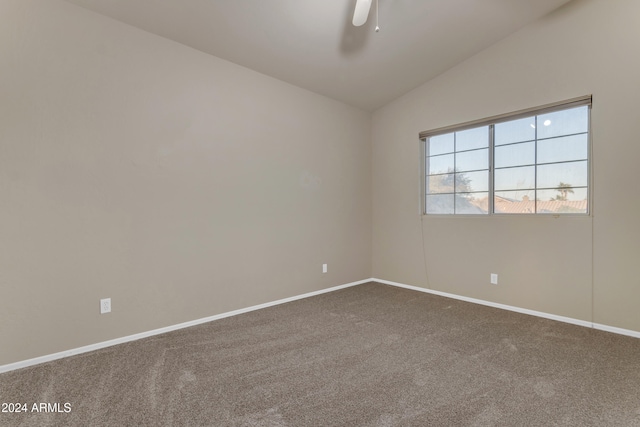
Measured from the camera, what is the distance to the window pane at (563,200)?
9.73ft

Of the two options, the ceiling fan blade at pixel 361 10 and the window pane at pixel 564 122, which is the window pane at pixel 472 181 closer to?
the window pane at pixel 564 122

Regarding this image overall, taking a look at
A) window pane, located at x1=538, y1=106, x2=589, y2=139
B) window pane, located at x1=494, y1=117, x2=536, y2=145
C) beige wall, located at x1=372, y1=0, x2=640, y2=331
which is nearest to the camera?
beige wall, located at x1=372, y1=0, x2=640, y2=331

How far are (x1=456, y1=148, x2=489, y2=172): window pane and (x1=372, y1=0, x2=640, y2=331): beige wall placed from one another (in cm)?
42

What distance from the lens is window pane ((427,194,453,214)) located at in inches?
156

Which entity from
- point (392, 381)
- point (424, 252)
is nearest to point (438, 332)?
point (392, 381)

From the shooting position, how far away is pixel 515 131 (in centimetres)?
337

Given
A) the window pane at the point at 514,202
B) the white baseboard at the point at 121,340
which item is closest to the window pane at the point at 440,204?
the window pane at the point at 514,202

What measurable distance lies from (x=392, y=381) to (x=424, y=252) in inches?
94.7

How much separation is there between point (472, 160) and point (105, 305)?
405cm

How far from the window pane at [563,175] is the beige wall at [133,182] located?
2563 mm

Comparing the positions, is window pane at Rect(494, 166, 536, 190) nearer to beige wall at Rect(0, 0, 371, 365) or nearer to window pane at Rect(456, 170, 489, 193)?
window pane at Rect(456, 170, 489, 193)

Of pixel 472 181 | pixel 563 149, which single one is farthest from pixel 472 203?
pixel 563 149

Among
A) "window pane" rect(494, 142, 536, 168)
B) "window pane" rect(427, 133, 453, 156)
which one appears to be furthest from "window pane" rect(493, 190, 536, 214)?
"window pane" rect(427, 133, 453, 156)

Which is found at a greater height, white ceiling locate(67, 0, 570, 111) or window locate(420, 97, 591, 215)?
white ceiling locate(67, 0, 570, 111)
